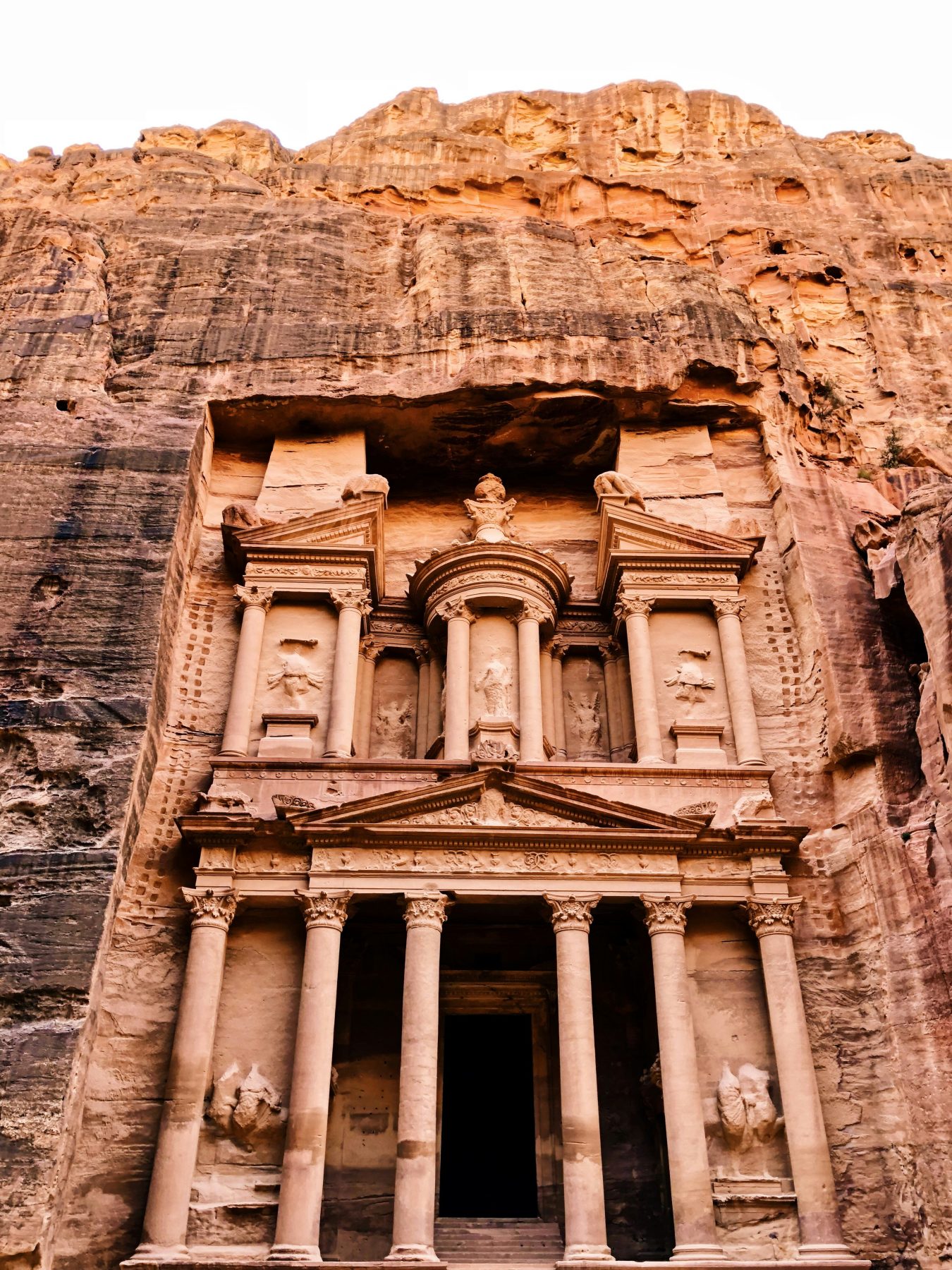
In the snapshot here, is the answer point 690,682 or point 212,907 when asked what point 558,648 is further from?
point 212,907

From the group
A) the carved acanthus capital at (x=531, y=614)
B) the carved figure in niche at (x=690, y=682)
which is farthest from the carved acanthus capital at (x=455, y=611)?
the carved figure in niche at (x=690, y=682)

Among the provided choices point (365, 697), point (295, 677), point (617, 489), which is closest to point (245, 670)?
point (295, 677)

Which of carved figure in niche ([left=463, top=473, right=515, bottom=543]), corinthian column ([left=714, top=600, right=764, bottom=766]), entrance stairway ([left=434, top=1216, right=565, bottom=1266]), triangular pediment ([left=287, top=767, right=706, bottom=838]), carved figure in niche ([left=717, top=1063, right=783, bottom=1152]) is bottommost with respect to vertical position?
entrance stairway ([left=434, top=1216, right=565, bottom=1266])

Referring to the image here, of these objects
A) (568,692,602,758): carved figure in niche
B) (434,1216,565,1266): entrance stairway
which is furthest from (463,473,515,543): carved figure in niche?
(434,1216,565,1266): entrance stairway

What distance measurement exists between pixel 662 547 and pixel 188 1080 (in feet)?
33.0

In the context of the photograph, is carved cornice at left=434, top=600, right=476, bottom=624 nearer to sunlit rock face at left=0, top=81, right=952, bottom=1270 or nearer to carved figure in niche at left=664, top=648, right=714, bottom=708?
sunlit rock face at left=0, top=81, right=952, bottom=1270

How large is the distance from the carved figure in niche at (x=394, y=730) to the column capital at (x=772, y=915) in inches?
228

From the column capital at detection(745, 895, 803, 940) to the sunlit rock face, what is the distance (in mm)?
394

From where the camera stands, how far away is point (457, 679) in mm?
15711

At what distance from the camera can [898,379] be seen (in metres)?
20.6

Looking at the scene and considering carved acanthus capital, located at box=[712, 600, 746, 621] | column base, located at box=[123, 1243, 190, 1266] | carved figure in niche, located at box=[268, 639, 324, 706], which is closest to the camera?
column base, located at box=[123, 1243, 190, 1266]

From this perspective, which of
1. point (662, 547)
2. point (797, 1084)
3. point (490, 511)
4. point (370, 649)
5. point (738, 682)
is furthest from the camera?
point (490, 511)

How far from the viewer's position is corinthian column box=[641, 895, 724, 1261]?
11406mm

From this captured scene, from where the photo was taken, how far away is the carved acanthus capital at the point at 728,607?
16328mm
